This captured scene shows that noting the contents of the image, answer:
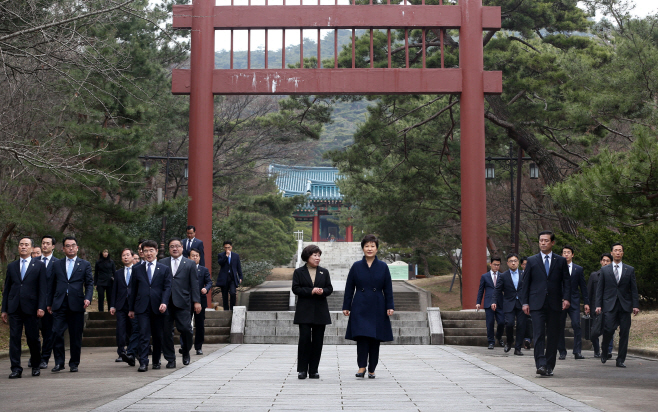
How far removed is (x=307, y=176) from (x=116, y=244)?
4061 cm

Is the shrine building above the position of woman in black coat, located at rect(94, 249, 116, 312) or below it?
above

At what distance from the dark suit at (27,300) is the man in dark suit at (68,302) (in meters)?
0.21

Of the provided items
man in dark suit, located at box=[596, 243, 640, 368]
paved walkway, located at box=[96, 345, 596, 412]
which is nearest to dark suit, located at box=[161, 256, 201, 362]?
paved walkway, located at box=[96, 345, 596, 412]

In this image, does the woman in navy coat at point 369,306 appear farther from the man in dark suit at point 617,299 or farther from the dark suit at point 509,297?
the dark suit at point 509,297

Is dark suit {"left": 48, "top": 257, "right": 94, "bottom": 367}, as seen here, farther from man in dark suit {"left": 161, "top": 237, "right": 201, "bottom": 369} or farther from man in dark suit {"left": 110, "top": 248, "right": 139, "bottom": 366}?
man in dark suit {"left": 161, "top": 237, "right": 201, "bottom": 369}

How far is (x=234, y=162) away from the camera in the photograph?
925 inches

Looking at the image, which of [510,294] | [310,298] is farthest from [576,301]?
[310,298]

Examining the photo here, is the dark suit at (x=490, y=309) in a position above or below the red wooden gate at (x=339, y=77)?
below

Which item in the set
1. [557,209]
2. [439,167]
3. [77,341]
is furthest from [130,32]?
[77,341]

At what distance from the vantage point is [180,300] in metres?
8.36

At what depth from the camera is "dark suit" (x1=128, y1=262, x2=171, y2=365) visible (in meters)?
8.20

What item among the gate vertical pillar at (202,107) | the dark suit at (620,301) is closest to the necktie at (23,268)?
the gate vertical pillar at (202,107)

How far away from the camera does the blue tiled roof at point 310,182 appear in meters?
50.6

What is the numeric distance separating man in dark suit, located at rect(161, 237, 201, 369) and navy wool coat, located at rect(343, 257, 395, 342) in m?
2.07
